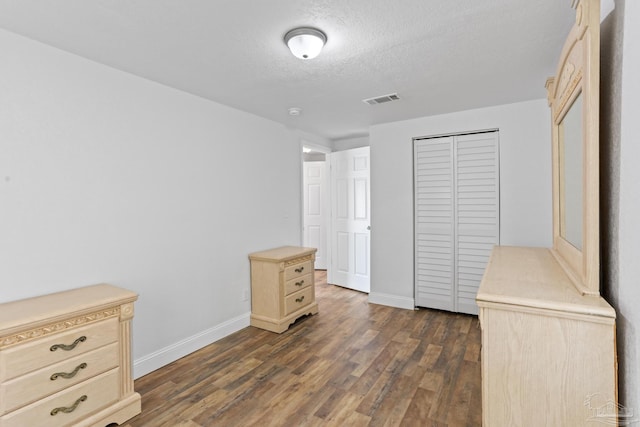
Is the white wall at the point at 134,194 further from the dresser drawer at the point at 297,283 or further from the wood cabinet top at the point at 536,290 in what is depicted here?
the wood cabinet top at the point at 536,290

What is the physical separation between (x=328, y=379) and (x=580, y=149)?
213 cm

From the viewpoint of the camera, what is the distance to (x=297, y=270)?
347cm

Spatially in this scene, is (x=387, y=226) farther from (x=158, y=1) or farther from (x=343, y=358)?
(x=158, y=1)

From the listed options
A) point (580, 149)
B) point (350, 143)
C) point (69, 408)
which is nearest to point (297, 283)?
point (69, 408)

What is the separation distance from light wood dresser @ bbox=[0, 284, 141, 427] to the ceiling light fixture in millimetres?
1849

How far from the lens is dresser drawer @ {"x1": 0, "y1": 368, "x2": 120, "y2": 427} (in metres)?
1.54

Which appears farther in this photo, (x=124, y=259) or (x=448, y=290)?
(x=448, y=290)

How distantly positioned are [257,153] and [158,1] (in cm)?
206

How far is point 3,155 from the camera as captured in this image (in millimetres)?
1794

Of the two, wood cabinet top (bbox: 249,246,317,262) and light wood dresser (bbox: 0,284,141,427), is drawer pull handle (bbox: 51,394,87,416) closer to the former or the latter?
light wood dresser (bbox: 0,284,141,427)

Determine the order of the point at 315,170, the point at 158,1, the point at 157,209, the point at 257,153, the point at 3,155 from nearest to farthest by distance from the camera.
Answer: the point at 158,1, the point at 3,155, the point at 157,209, the point at 257,153, the point at 315,170

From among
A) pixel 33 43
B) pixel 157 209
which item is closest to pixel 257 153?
pixel 157 209

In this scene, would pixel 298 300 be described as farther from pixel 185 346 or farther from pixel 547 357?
pixel 547 357

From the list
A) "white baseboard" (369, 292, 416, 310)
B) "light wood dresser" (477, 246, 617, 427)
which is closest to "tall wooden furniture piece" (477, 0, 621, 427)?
"light wood dresser" (477, 246, 617, 427)
